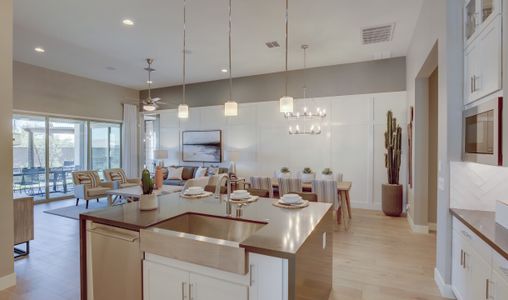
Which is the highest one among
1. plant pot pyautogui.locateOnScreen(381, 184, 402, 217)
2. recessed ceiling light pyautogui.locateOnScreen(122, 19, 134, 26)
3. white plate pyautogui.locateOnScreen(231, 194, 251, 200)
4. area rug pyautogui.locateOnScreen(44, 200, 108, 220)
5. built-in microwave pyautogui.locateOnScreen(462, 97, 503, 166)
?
recessed ceiling light pyautogui.locateOnScreen(122, 19, 134, 26)

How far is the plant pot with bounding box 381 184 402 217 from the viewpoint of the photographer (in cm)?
530

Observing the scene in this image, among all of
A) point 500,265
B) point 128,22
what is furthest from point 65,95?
point 500,265

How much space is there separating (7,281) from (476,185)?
15.3ft

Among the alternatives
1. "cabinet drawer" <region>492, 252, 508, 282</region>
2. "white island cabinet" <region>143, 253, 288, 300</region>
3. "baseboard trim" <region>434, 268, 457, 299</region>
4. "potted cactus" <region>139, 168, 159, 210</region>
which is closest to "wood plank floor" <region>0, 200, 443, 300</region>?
"baseboard trim" <region>434, 268, 457, 299</region>

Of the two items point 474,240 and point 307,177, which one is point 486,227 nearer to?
point 474,240

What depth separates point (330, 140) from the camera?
6.43m

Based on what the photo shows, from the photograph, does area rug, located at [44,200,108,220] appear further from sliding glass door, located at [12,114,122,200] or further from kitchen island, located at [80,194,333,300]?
kitchen island, located at [80,194,333,300]

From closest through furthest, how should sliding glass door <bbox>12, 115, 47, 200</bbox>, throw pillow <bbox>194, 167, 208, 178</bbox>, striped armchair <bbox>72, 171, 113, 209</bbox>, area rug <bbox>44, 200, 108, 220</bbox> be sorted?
area rug <bbox>44, 200, 108, 220</bbox>, striped armchair <bbox>72, 171, 113, 209</bbox>, sliding glass door <bbox>12, 115, 47, 200</bbox>, throw pillow <bbox>194, 167, 208, 178</bbox>

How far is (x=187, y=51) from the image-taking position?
547 centimetres

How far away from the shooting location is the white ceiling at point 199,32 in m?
3.72

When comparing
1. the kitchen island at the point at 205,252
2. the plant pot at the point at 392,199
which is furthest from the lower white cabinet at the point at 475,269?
the plant pot at the point at 392,199

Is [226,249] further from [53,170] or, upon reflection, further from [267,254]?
[53,170]

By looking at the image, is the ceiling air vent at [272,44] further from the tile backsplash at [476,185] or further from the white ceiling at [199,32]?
the tile backsplash at [476,185]

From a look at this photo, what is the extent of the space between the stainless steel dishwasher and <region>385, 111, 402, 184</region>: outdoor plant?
5105 mm
